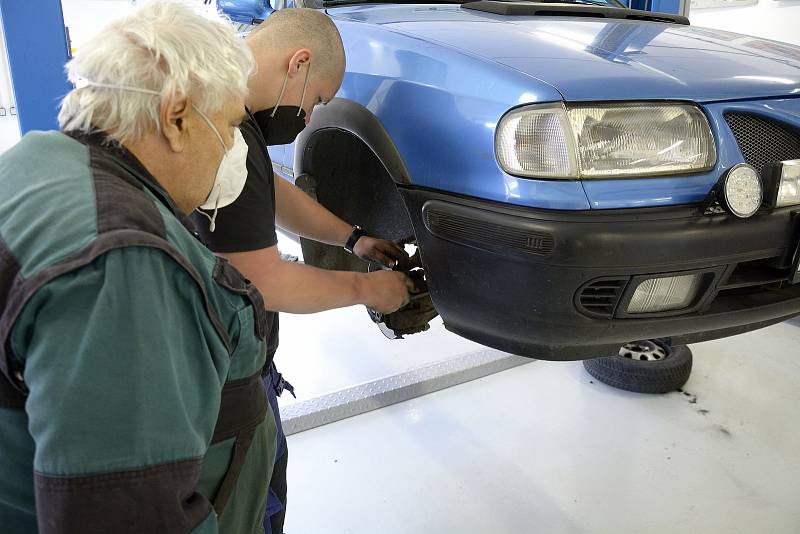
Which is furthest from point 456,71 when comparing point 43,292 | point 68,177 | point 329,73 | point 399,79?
point 43,292

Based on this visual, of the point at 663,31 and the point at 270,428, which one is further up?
the point at 663,31

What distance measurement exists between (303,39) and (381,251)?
2.03 feet

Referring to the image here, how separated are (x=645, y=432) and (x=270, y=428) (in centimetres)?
185

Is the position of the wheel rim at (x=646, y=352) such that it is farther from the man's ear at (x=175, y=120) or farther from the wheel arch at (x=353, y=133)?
the man's ear at (x=175, y=120)

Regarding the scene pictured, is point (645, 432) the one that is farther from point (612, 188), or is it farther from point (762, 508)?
point (612, 188)

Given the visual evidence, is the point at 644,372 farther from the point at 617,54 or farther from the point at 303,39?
the point at 303,39

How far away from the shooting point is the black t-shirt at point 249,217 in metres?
Result: 1.35

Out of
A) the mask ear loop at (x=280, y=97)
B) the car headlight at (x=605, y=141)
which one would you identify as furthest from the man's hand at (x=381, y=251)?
the car headlight at (x=605, y=141)

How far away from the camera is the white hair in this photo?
840 millimetres

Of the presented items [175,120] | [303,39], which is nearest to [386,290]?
[303,39]

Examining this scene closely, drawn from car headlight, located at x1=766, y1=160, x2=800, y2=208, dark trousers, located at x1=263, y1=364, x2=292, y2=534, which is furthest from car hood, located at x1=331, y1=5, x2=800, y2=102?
dark trousers, located at x1=263, y1=364, x2=292, y2=534

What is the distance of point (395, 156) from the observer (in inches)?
61.2

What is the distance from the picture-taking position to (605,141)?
4.32ft

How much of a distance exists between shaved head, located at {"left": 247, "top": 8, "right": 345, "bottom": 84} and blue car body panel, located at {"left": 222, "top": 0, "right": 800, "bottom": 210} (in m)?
0.11
